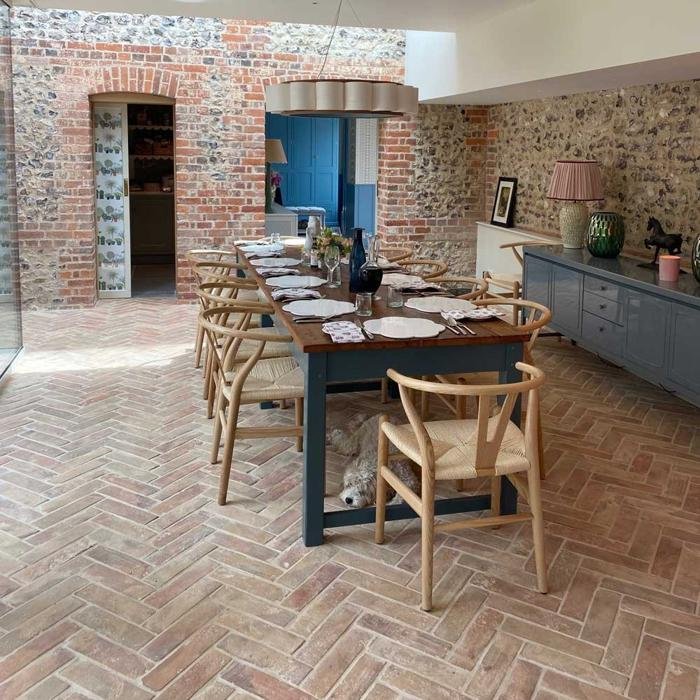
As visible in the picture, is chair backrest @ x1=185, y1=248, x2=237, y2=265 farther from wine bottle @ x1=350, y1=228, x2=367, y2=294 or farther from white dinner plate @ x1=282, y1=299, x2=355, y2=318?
white dinner plate @ x1=282, y1=299, x2=355, y2=318

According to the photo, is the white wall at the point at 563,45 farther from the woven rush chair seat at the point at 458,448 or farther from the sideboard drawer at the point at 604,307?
the woven rush chair seat at the point at 458,448

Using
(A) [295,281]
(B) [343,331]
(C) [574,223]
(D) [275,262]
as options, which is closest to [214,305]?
(A) [295,281]

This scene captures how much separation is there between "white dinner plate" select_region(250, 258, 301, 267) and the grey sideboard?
2166 mm

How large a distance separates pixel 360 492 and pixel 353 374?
73 cm

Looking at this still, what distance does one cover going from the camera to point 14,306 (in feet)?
20.4

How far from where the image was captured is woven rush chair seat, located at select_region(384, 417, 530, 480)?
118 inches

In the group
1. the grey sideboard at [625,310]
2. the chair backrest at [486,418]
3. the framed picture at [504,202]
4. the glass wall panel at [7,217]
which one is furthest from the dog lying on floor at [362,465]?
the framed picture at [504,202]

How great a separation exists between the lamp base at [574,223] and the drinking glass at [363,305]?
11.1 feet

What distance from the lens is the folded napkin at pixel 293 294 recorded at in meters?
4.21

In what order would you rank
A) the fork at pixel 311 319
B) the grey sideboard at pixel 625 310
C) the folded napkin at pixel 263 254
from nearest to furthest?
the fork at pixel 311 319 < the grey sideboard at pixel 625 310 < the folded napkin at pixel 263 254

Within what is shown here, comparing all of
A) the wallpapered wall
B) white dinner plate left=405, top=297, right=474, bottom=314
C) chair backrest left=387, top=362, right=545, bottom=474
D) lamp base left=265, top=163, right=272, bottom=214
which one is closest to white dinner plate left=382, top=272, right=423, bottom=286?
white dinner plate left=405, top=297, right=474, bottom=314

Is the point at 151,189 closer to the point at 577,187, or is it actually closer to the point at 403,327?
the point at 577,187

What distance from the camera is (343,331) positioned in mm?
3447

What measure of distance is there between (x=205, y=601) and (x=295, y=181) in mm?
11462
